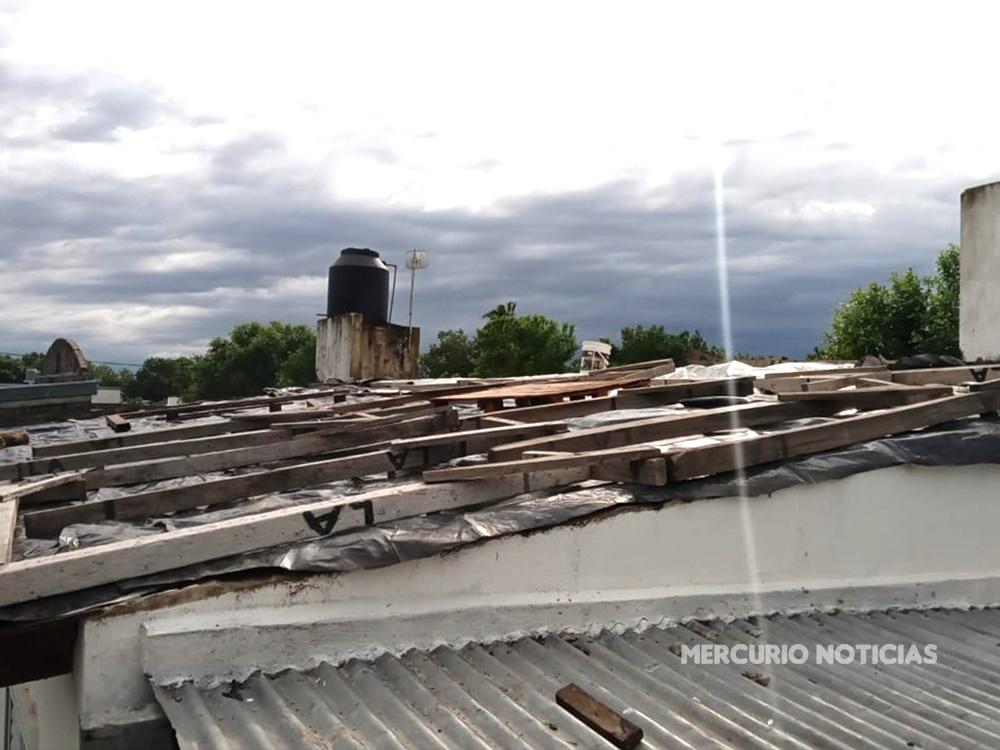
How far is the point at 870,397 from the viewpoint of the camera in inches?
225

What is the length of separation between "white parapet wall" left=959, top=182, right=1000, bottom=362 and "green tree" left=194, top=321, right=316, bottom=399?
174 feet

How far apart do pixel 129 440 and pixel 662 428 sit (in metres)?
4.39

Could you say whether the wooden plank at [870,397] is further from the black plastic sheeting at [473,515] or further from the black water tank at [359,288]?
the black water tank at [359,288]

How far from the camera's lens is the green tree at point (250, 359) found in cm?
6059

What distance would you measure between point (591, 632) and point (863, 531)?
5.93ft

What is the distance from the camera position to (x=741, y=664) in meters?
3.85

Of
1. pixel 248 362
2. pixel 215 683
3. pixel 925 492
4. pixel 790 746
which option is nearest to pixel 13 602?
pixel 215 683

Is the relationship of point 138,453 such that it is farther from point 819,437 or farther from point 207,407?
point 207,407

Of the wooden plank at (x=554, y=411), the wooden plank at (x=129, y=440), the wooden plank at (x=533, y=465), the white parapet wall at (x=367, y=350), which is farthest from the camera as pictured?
the white parapet wall at (x=367, y=350)

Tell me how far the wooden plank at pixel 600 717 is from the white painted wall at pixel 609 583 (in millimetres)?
568

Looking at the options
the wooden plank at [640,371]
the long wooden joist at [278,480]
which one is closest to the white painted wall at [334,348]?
the wooden plank at [640,371]

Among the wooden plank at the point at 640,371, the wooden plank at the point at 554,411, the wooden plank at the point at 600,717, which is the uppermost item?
the wooden plank at the point at 640,371

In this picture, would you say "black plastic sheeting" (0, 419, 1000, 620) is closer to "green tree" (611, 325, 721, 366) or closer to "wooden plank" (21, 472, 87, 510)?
"wooden plank" (21, 472, 87, 510)

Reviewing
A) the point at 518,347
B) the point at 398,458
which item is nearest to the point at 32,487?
the point at 398,458
